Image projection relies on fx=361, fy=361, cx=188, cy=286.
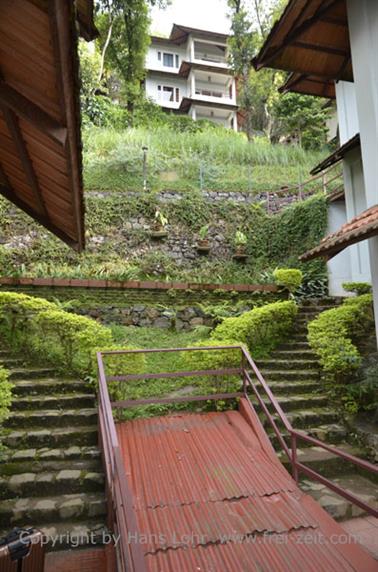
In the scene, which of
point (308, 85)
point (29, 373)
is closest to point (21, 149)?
point (29, 373)

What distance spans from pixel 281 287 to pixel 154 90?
25331 millimetres

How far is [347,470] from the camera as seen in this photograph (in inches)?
162

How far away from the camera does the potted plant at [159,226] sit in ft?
37.2

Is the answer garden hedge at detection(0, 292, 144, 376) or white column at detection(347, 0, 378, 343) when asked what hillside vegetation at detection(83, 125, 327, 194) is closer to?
garden hedge at detection(0, 292, 144, 376)

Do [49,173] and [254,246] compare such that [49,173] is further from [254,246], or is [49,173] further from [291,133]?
[291,133]

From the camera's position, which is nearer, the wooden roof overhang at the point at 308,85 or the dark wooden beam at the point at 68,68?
the dark wooden beam at the point at 68,68

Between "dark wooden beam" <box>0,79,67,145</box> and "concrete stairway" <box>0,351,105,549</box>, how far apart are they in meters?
3.12

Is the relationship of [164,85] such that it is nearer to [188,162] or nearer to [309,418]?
[188,162]

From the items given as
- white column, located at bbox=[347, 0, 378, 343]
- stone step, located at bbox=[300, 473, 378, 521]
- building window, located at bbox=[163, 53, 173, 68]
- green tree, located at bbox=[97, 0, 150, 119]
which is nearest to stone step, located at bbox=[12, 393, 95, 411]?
stone step, located at bbox=[300, 473, 378, 521]

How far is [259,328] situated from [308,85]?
22.7ft

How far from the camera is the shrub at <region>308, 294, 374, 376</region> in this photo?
5.25 m

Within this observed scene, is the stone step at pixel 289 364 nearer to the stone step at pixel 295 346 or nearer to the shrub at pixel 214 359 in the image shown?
the stone step at pixel 295 346

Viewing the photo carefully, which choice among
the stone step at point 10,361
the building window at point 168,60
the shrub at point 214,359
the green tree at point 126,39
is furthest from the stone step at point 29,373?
the building window at point 168,60

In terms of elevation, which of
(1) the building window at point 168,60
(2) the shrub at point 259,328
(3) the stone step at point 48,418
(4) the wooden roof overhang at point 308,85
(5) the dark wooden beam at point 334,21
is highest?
(1) the building window at point 168,60
